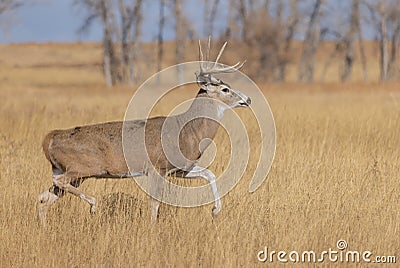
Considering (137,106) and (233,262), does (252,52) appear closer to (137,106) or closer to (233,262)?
(137,106)

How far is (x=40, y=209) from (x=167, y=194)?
121cm

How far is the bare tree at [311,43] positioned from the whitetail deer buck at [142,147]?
3269 cm

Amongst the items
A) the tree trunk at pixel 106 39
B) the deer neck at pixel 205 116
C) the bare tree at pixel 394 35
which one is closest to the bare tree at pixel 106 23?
the tree trunk at pixel 106 39

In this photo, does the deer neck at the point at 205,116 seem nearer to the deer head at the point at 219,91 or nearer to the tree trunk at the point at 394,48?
the deer head at the point at 219,91

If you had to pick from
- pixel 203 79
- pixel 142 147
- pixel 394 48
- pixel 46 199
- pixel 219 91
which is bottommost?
pixel 394 48

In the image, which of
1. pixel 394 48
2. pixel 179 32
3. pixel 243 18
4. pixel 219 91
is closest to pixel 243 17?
pixel 243 18

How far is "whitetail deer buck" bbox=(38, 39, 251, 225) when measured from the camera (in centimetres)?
706

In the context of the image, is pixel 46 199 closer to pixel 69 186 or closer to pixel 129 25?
pixel 69 186

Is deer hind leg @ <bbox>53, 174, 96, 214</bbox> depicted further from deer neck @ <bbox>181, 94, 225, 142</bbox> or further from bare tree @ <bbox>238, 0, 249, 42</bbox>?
bare tree @ <bbox>238, 0, 249, 42</bbox>

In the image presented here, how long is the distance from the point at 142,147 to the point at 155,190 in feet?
1.63

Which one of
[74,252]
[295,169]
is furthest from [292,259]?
[295,169]

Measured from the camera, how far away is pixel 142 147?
7.27 metres

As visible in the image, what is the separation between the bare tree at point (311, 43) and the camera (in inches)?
1571

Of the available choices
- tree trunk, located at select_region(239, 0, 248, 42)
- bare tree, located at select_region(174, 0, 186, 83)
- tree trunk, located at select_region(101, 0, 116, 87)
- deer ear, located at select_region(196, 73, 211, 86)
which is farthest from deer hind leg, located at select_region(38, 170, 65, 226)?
tree trunk, located at select_region(239, 0, 248, 42)
